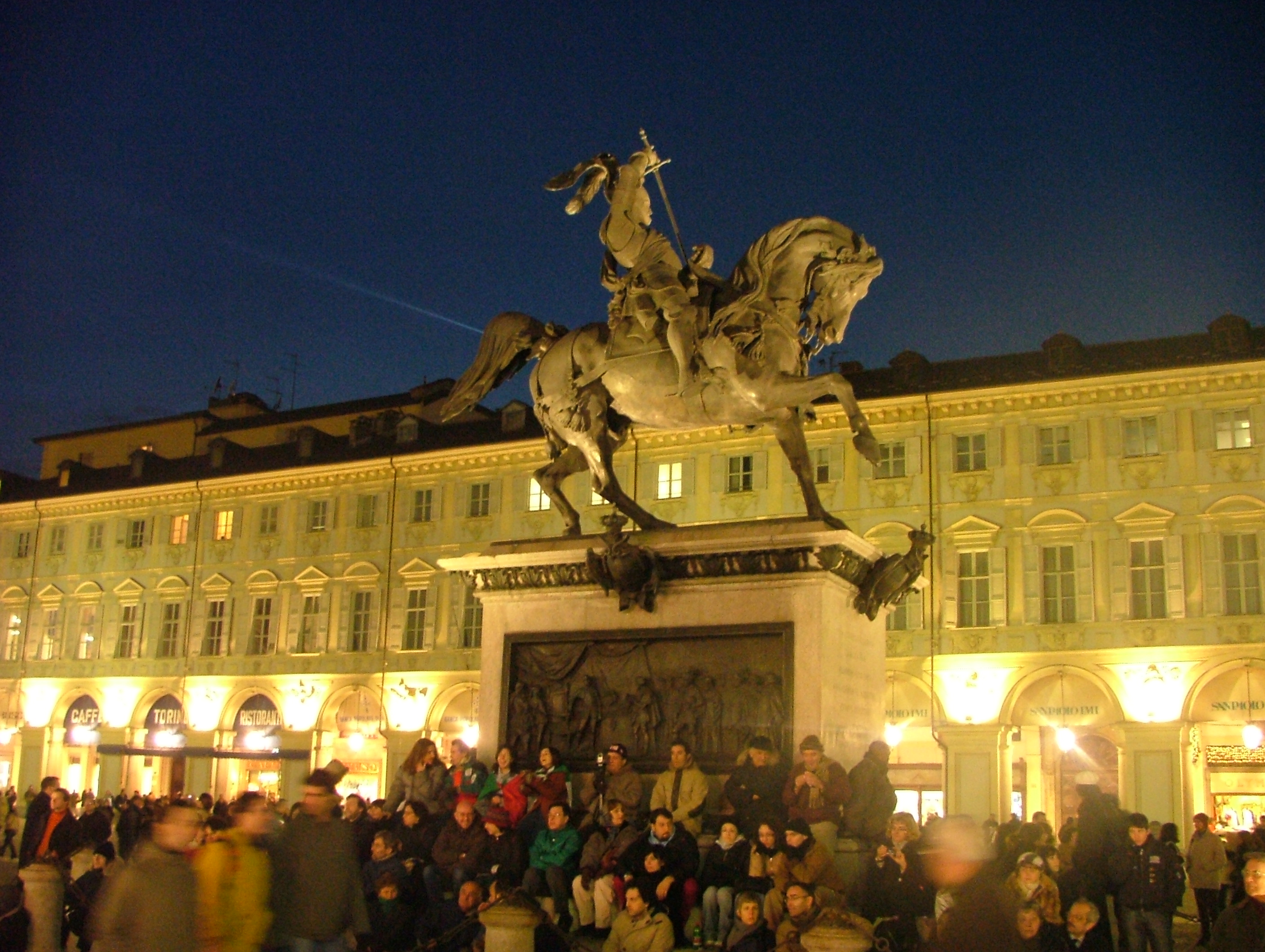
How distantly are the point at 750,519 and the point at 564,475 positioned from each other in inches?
455

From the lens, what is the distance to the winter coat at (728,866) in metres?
9.52

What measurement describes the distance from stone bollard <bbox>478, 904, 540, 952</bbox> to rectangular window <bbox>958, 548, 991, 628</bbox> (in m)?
26.6

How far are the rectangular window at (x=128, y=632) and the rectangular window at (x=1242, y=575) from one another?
3257 centimetres

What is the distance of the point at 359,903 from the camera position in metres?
6.68

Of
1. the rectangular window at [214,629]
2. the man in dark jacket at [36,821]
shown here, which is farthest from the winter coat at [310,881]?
the rectangular window at [214,629]

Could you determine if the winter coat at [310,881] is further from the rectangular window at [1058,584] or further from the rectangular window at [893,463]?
the rectangular window at [893,463]

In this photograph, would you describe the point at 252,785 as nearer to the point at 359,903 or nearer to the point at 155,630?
the point at 155,630

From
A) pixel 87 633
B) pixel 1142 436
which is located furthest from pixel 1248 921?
pixel 87 633

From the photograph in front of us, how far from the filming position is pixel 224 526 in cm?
4675

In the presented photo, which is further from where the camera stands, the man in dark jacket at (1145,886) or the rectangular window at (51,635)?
the rectangular window at (51,635)

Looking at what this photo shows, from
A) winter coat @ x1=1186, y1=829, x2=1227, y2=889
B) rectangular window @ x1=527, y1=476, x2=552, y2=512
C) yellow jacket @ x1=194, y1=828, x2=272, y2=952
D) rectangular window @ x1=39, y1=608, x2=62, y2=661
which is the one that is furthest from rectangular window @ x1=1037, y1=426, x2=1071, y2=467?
rectangular window @ x1=39, y1=608, x2=62, y2=661

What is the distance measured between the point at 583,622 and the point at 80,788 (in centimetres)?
4153

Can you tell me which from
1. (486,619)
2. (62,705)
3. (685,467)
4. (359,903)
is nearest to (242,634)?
(62,705)

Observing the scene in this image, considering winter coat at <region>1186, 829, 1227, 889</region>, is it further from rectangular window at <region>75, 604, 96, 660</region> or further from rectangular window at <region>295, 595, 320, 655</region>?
rectangular window at <region>75, 604, 96, 660</region>
